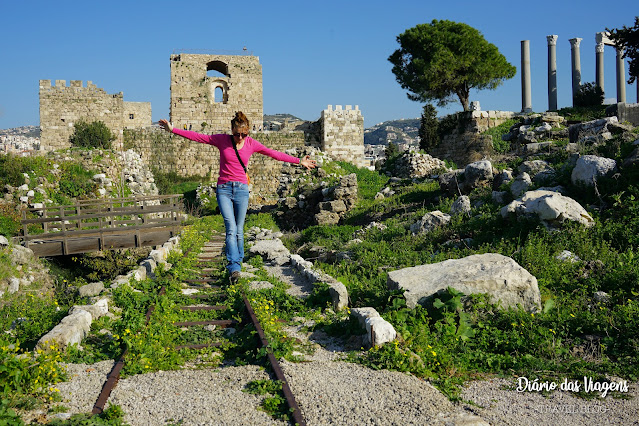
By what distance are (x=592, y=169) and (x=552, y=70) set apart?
26.8 metres

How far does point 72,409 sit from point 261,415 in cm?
140

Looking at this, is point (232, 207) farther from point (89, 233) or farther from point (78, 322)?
point (89, 233)

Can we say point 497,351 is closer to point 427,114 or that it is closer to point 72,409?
point 72,409

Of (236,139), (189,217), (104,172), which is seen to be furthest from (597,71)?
(236,139)

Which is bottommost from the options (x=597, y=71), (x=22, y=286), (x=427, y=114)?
(x=22, y=286)

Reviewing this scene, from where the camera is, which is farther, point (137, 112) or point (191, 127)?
point (137, 112)

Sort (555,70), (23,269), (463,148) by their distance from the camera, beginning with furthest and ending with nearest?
(555,70), (463,148), (23,269)

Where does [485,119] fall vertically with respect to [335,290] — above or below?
above

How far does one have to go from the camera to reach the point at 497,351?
18.2 feet

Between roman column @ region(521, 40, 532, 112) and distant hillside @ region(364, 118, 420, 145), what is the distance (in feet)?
373

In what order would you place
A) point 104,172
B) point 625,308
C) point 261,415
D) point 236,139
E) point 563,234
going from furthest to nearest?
point 104,172 → point 563,234 → point 236,139 → point 625,308 → point 261,415

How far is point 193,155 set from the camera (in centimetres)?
3294

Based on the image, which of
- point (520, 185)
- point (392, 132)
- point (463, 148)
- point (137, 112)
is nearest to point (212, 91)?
point (137, 112)

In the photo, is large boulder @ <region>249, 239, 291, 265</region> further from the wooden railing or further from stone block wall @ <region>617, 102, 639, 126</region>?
stone block wall @ <region>617, 102, 639, 126</region>
